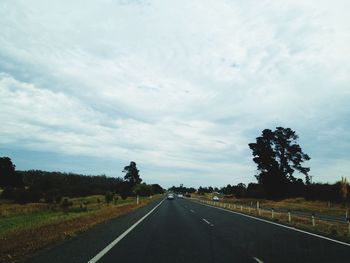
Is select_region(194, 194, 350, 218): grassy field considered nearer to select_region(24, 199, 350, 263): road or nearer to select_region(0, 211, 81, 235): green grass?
select_region(0, 211, 81, 235): green grass

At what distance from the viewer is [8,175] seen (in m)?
129

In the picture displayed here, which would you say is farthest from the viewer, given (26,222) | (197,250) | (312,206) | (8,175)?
(8,175)

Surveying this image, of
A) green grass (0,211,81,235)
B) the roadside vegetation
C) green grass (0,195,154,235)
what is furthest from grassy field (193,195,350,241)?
green grass (0,211,81,235)

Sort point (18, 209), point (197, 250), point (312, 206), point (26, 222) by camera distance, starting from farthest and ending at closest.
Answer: point (18, 209)
point (312, 206)
point (26, 222)
point (197, 250)

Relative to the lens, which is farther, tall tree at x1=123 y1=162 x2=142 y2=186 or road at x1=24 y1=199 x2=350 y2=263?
tall tree at x1=123 y1=162 x2=142 y2=186

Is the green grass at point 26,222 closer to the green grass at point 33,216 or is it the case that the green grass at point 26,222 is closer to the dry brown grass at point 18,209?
the green grass at point 33,216

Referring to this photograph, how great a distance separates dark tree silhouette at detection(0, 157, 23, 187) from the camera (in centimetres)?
12793

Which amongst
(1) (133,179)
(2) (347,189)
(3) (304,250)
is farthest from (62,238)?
(1) (133,179)

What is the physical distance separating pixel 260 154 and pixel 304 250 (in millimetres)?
72500

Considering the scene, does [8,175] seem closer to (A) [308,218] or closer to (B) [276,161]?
(B) [276,161]

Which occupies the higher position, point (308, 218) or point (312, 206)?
point (312, 206)

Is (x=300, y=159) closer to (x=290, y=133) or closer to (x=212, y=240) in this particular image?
(x=290, y=133)

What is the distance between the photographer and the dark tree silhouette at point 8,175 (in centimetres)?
12793

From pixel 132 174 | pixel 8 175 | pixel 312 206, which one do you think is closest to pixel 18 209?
pixel 312 206
